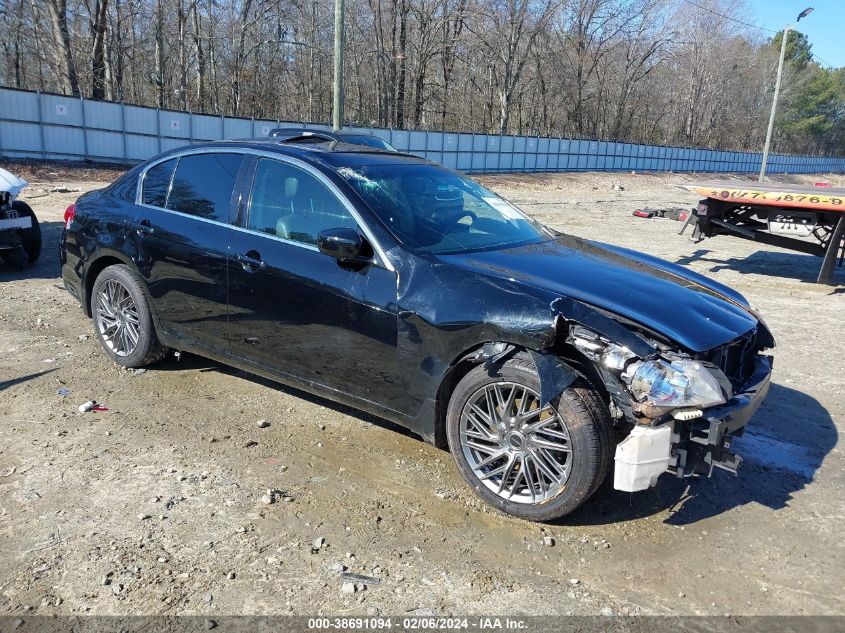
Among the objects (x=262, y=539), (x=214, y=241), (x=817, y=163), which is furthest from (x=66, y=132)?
(x=817, y=163)

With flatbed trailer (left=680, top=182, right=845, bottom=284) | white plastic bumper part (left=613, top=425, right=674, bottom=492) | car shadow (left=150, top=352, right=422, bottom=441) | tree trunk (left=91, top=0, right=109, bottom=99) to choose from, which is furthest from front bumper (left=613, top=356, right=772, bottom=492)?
tree trunk (left=91, top=0, right=109, bottom=99)

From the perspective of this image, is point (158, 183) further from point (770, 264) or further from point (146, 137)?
point (146, 137)

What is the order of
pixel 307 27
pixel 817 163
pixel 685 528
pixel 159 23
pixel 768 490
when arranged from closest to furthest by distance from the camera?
pixel 685 528 → pixel 768 490 → pixel 159 23 → pixel 307 27 → pixel 817 163

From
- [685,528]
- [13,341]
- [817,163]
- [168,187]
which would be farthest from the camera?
[817,163]

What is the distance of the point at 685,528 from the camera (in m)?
3.51

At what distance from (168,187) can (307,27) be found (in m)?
43.1

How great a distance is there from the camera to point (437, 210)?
4316 millimetres

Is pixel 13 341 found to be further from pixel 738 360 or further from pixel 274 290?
pixel 738 360

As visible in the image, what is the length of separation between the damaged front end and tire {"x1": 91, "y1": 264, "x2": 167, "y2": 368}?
334cm

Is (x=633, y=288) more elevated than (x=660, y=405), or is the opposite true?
(x=633, y=288)

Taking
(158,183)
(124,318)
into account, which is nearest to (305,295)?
(158,183)

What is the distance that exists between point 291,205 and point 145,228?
1390 mm

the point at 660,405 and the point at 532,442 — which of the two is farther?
the point at 532,442

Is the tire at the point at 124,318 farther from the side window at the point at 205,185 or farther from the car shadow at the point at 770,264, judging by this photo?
the car shadow at the point at 770,264
